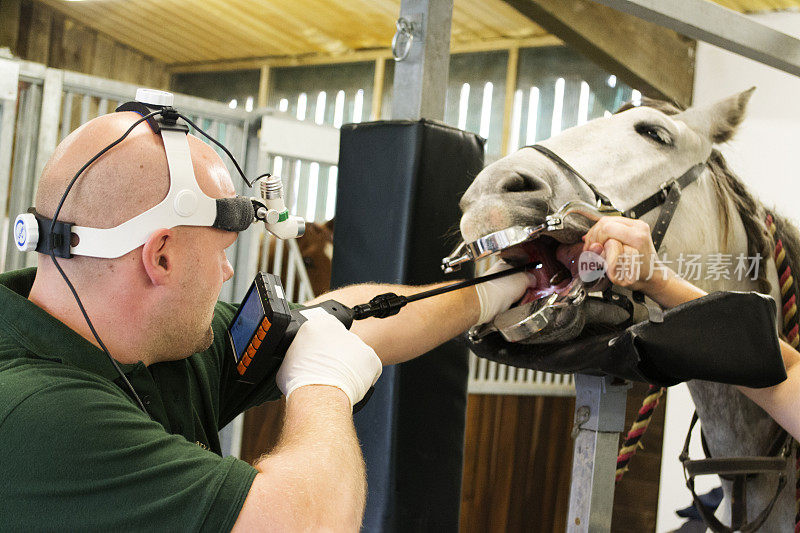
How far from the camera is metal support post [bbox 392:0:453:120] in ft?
4.28

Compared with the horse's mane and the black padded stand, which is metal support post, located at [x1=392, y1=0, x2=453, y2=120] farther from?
the horse's mane

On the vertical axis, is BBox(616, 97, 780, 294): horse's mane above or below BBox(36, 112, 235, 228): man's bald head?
above

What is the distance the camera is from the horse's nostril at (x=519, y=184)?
3.39 feet

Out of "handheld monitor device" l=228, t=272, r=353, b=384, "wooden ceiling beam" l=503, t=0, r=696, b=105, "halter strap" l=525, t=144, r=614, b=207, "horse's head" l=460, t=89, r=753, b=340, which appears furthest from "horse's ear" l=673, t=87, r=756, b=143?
"wooden ceiling beam" l=503, t=0, r=696, b=105

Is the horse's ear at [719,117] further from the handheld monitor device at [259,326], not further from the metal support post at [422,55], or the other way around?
the handheld monitor device at [259,326]

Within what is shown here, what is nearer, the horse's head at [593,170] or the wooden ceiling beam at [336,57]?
the horse's head at [593,170]

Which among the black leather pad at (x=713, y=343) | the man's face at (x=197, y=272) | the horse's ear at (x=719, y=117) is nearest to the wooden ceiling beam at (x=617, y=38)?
the horse's ear at (x=719, y=117)

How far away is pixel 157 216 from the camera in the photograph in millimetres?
772

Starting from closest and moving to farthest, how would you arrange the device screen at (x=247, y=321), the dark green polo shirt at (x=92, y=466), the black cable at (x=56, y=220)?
1. the dark green polo shirt at (x=92, y=466)
2. the black cable at (x=56, y=220)
3. the device screen at (x=247, y=321)

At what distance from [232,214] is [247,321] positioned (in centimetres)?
14

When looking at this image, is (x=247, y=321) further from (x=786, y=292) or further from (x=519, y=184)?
(x=786, y=292)

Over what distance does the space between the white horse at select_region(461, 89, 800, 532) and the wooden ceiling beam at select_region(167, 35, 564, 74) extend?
335 cm

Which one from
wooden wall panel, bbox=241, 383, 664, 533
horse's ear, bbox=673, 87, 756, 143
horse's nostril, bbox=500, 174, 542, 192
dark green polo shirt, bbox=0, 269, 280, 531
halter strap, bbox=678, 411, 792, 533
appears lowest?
wooden wall panel, bbox=241, 383, 664, 533

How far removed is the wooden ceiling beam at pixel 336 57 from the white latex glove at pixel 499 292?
3.58 meters
